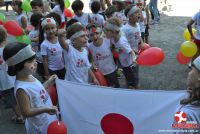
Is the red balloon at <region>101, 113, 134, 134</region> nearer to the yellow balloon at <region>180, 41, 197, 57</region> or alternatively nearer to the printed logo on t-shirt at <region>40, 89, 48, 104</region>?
the printed logo on t-shirt at <region>40, 89, 48, 104</region>

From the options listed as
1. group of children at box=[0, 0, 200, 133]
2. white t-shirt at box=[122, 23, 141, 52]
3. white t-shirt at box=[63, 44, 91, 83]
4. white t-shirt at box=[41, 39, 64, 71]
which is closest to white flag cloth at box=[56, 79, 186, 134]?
group of children at box=[0, 0, 200, 133]

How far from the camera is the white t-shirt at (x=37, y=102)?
2861 mm

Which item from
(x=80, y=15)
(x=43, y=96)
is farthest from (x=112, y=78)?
(x=80, y=15)

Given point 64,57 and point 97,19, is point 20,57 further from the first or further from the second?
point 97,19

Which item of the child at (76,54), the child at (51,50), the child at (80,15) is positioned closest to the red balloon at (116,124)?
the child at (76,54)

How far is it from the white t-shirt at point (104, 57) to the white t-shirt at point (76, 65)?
48cm

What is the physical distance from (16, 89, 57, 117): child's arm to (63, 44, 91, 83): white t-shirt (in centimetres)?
138

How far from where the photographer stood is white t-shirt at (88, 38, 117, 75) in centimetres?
470

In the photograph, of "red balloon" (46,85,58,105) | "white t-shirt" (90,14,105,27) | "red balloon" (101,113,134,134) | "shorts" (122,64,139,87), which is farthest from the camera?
"white t-shirt" (90,14,105,27)

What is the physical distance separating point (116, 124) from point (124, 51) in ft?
6.32

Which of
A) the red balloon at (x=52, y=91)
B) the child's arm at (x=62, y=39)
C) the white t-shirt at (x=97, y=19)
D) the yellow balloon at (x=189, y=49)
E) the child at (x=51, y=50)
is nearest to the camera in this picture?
the red balloon at (x=52, y=91)

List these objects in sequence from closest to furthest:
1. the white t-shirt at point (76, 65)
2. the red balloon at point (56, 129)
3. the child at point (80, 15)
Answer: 1. the red balloon at point (56, 129)
2. the white t-shirt at point (76, 65)
3. the child at point (80, 15)

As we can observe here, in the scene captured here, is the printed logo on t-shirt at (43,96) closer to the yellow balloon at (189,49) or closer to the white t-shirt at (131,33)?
the white t-shirt at (131,33)

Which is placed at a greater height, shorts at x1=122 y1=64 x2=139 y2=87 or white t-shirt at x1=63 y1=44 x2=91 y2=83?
white t-shirt at x1=63 y1=44 x2=91 y2=83
